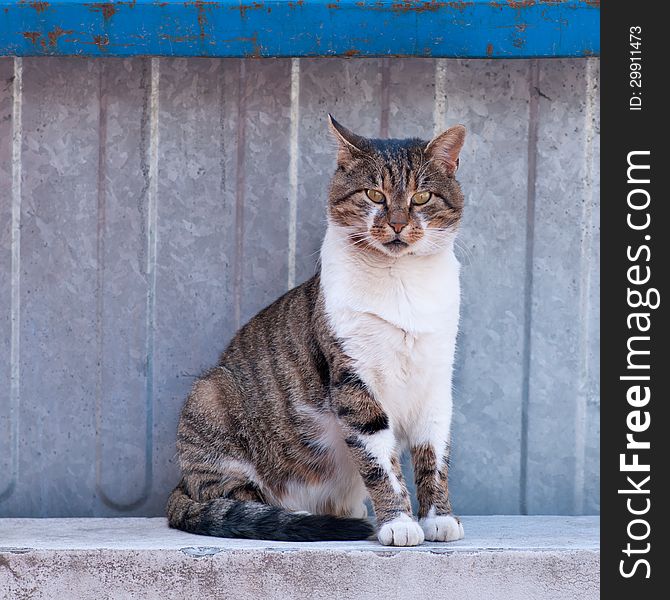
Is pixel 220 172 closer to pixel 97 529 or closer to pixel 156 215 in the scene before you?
pixel 156 215

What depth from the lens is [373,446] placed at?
3.30 meters

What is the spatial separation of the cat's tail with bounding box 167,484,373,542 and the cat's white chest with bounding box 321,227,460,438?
1.32ft

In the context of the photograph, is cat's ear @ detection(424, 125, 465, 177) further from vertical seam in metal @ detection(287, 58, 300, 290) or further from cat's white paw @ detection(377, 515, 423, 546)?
cat's white paw @ detection(377, 515, 423, 546)

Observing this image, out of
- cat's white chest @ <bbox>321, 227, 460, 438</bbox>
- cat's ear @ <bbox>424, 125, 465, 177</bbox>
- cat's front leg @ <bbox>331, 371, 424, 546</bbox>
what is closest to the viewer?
cat's front leg @ <bbox>331, 371, 424, 546</bbox>

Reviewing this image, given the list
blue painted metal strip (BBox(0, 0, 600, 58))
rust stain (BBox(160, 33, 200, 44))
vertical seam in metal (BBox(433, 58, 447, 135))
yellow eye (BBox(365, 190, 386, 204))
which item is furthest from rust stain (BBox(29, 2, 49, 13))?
vertical seam in metal (BBox(433, 58, 447, 135))

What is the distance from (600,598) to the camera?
3018 mm

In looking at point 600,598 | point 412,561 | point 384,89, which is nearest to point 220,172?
point 384,89

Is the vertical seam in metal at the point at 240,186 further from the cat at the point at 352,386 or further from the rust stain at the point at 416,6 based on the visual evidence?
the rust stain at the point at 416,6

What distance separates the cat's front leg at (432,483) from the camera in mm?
3344

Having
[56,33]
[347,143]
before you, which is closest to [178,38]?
[56,33]

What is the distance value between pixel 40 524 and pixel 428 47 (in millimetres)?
2178

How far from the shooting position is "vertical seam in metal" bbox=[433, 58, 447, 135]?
12.9 ft

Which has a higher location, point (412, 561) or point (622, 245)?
point (622, 245)

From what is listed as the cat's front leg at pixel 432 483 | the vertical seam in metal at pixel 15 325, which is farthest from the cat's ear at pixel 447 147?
the vertical seam in metal at pixel 15 325
